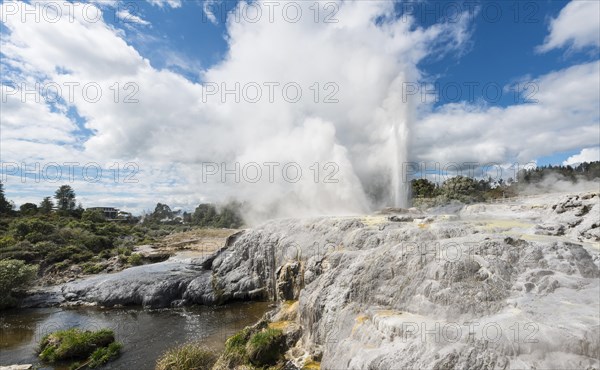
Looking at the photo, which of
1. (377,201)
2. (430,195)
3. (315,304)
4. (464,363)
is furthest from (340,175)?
(430,195)

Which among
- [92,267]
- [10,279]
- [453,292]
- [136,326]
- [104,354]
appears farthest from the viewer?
[92,267]

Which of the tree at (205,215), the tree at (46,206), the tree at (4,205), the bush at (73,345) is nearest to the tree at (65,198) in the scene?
the tree at (46,206)

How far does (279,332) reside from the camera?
13859 millimetres

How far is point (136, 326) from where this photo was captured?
20250mm

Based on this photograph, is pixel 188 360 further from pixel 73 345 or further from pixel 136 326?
pixel 136 326

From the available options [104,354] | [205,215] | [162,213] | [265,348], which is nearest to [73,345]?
[104,354]

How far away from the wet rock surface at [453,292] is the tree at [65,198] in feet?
276

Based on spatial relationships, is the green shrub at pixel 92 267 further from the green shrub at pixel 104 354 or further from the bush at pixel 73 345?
the green shrub at pixel 104 354

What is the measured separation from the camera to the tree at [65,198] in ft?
269

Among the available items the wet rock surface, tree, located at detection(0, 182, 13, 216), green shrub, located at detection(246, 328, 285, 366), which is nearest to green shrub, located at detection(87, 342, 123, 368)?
green shrub, located at detection(246, 328, 285, 366)

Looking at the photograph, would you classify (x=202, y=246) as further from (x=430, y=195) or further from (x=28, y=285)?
(x=430, y=195)

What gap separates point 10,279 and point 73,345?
13.4 meters

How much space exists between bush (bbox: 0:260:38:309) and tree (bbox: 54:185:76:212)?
66.1m

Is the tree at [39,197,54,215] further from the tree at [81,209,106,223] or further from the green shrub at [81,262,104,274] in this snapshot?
the green shrub at [81,262,104,274]
